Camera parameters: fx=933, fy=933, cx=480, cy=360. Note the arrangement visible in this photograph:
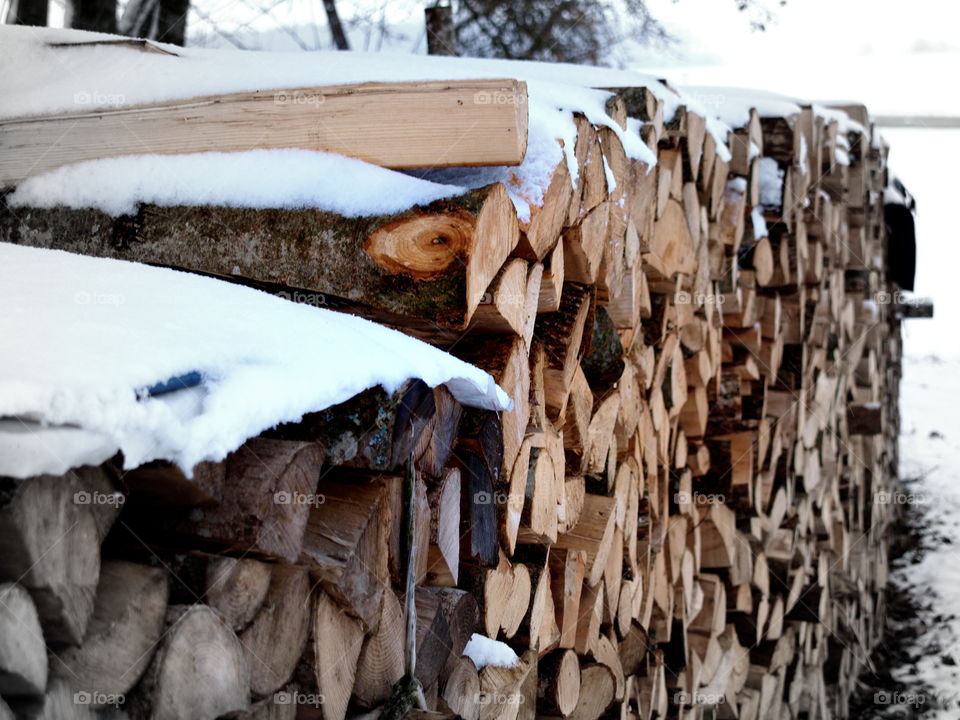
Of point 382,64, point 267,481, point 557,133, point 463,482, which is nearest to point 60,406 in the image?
point 267,481

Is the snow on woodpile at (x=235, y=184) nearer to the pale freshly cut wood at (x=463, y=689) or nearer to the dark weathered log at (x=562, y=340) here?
the dark weathered log at (x=562, y=340)

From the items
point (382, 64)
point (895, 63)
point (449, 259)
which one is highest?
point (895, 63)

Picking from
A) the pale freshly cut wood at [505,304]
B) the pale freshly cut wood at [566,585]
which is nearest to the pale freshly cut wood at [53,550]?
the pale freshly cut wood at [505,304]

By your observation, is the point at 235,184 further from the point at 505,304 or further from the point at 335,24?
the point at 335,24

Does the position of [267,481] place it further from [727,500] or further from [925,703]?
[925,703]

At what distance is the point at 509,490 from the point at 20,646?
3.62ft

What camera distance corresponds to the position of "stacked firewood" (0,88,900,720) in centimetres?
102

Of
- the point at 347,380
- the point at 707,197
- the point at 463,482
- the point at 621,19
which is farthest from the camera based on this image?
the point at 621,19

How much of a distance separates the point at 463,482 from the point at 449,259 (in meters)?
0.42

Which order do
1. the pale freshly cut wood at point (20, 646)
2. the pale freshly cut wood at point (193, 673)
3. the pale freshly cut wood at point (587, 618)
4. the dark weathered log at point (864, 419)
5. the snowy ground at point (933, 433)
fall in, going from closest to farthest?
the pale freshly cut wood at point (20, 646) < the pale freshly cut wood at point (193, 673) < the pale freshly cut wood at point (587, 618) < the snowy ground at point (933, 433) < the dark weathered log at point (864, 419)

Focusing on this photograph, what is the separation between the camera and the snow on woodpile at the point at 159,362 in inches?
34.6

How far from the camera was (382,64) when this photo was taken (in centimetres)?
213

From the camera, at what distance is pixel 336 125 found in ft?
5.66

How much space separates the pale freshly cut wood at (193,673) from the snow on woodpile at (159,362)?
0.62 ft
